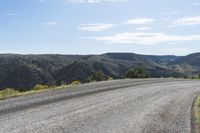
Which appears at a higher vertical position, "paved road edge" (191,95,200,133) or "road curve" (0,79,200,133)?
"road curve" (0,79,200,133)

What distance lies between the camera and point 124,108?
16375 mm

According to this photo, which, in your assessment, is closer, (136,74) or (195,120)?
(195,120)

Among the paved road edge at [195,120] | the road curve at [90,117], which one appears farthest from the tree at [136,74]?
the road curve at [90,117]

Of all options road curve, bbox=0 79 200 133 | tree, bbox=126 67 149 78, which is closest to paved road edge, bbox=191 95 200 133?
road curve, bbox=0 79 200 133

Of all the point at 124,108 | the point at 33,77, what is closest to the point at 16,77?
the point at 33,77

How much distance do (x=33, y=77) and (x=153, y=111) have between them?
484 feet

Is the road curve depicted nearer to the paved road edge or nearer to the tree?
the paved road edge

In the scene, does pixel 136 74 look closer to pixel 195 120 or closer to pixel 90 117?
pixel 195 120

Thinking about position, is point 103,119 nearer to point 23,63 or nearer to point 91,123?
point 91,123

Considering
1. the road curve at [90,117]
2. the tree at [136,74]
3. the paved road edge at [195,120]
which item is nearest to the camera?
the road curve at [90,117]

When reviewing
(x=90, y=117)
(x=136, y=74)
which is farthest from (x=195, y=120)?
(x=136, y=74)

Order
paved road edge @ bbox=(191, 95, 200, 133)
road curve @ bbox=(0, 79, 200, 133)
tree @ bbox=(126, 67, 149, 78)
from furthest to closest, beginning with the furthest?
tree @ bbox=(126, 67, 149, 78)
paved road edge @ bbox=(191, 95, 200, 133)
road curve @ bbox=(0, 79, 200, 133)

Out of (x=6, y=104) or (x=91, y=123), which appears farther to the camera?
(x=6, y=104)

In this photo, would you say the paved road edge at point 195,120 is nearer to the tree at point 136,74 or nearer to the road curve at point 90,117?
the road curve at point 90,117
